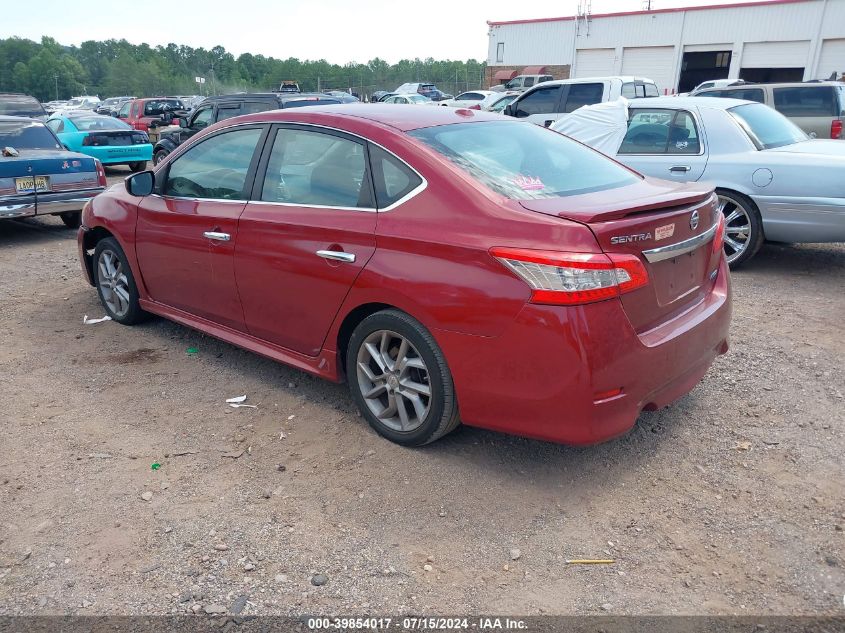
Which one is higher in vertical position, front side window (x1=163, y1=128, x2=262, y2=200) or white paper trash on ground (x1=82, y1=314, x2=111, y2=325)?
front side window (x1=163, y1=128, x2=262, y2=200)

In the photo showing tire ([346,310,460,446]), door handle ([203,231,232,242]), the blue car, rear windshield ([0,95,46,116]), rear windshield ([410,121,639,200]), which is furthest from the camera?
rear windshield ([0,95,46,116])

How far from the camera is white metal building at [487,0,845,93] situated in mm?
28906

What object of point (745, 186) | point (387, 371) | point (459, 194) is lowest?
point (387, 371)

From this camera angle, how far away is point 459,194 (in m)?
3.18

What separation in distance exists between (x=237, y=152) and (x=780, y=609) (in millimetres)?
3688

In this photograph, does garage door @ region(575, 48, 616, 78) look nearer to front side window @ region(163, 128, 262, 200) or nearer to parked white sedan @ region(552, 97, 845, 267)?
parked white sedan @ region(552, 97, 845, 267)

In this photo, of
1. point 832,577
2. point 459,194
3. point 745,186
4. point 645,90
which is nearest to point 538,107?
point 645,90

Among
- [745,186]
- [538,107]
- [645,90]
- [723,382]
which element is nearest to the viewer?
[723,382]

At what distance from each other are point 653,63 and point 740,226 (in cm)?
3050

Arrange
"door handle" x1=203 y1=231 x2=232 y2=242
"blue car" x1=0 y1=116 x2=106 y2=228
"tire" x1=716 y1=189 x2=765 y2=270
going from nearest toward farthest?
"door handle" x1=203 y1=231 x2=232 y2=242 → "tire" x1=716 y1=189 x2=765 y2=270 → "blue car" x1=0 y1=116 x2=106 y2=228

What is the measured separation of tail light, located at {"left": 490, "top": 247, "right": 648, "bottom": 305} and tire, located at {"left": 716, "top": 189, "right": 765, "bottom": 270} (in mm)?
4117

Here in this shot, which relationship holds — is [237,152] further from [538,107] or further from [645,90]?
[645,90]

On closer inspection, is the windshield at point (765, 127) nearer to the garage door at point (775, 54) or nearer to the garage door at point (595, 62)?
the garage door at point (775, 54)

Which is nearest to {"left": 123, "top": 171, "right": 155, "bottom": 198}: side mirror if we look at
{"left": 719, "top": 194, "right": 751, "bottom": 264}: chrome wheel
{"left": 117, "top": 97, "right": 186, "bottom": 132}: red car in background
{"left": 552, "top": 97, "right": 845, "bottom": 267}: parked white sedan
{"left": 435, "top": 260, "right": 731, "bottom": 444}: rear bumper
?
{"left": 435, "top": 260, "right": 731, "bottom": 444}: rear bumper
